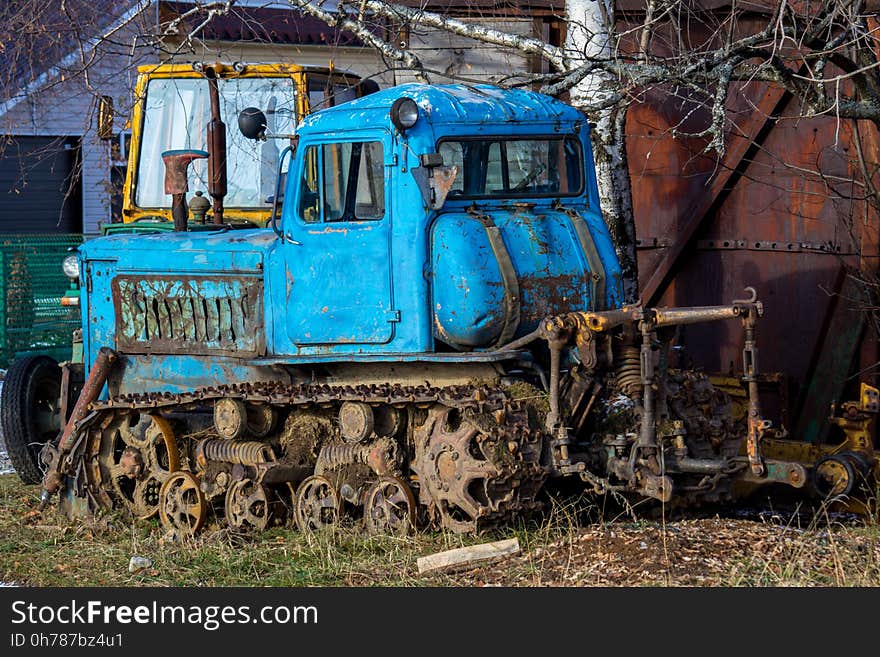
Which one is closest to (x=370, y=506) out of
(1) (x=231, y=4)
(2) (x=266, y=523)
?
(2) (x=266, y=523)

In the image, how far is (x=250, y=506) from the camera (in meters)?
8.24

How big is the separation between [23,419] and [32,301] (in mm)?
7680

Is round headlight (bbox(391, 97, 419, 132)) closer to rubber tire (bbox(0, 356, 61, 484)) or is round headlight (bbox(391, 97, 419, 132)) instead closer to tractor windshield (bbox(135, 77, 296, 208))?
tractor windshield (bbox(135, 77, 296, 208))

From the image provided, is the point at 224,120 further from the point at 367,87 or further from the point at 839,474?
the point at 839,474

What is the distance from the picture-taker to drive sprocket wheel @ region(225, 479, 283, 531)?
8227mm

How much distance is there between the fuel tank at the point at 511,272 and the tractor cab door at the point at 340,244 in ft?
1.21

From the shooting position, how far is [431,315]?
24.9ft

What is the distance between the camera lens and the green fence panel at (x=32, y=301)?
17.4m

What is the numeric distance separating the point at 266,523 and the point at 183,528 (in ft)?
1.91

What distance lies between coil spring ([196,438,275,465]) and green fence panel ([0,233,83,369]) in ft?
30.2

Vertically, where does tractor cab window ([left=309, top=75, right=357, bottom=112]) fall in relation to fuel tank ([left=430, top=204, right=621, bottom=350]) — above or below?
above

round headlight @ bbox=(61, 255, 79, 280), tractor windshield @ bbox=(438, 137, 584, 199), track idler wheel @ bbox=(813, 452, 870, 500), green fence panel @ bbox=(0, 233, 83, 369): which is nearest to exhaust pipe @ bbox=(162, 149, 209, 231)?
round headlight @ bbox=(61, 255, 79, 280)

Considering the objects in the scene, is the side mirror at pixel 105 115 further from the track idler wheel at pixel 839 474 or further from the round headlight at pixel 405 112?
the track idler wheel at pixel 839 474

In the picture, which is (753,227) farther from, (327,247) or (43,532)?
(43,532)
